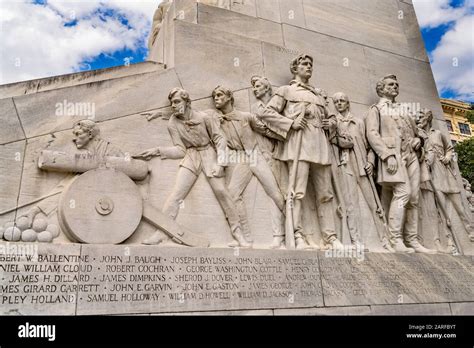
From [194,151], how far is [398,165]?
4.29 metres

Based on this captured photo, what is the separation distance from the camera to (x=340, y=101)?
9047mm

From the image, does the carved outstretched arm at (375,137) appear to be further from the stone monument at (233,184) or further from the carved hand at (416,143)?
the carved hand at (416,143)

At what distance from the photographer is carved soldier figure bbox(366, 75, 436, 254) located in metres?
8.38

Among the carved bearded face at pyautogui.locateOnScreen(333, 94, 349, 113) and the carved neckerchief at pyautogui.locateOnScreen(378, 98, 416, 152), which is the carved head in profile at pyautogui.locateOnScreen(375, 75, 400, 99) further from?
the carved bearded face at pyautogui.locateOnScreen(333, 94, 349, 113)

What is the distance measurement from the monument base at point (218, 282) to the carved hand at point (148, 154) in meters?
1.56

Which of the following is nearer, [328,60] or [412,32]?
[328,60]

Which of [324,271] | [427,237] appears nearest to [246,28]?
[324,271]

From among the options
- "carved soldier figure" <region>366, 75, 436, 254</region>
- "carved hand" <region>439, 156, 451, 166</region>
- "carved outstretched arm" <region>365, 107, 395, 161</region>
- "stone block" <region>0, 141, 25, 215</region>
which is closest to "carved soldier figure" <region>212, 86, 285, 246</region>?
"carved outstretched arm" <region>365, 107, 395, 161</region>

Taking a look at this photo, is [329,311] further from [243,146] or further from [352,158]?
[352,158]

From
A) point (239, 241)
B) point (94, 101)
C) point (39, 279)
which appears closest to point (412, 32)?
point (239, 241)

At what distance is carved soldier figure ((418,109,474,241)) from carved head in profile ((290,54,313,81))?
3.20 metres

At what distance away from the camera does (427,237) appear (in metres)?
9.01

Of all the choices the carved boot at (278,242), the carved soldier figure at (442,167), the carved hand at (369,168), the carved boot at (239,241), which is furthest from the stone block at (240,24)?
the carved boot at (278,242)
